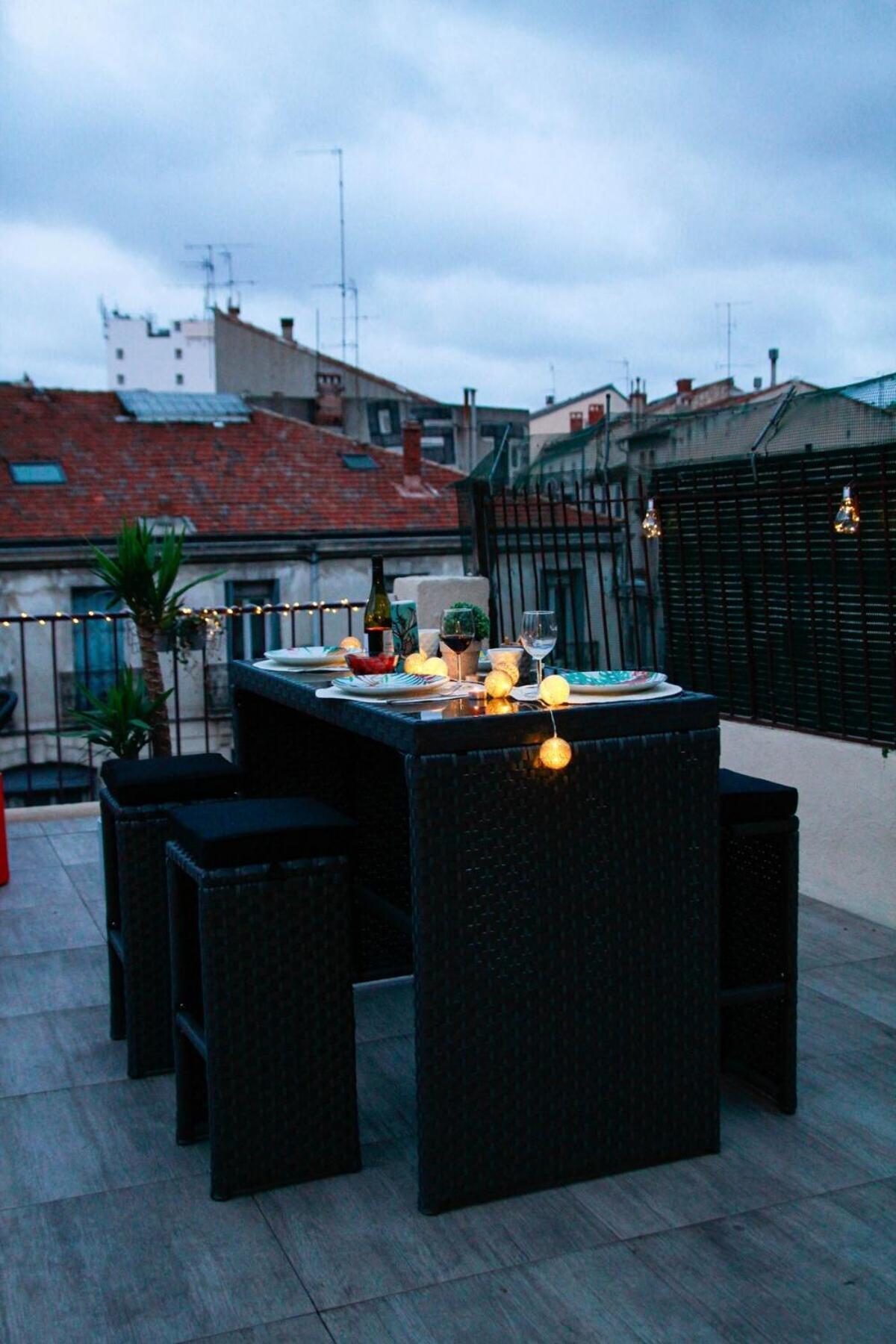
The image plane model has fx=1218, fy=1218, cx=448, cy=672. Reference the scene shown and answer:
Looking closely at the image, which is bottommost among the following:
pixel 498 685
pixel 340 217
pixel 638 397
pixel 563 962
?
pixel 563 962

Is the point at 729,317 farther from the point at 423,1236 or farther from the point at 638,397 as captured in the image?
the point at 423,1236

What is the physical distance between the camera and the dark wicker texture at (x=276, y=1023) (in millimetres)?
2209

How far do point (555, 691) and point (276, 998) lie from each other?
76 cm

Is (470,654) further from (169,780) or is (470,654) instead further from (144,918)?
(144,918)

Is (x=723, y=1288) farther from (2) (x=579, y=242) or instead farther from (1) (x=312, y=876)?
(2) (x=579, y=242)

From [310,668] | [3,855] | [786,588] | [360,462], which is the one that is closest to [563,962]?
[310,668]

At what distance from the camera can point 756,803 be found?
2.52 meters

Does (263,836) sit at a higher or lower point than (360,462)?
lower

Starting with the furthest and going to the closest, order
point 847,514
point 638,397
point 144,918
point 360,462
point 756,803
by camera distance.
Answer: point 638,397 → point 360,462 → point 847,514 → point 144,918 → point 756,803

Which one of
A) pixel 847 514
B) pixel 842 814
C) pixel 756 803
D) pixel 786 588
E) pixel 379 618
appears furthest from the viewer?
pixel 786 588

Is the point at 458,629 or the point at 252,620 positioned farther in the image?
the point at 252,620

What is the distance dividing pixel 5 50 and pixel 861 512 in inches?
253

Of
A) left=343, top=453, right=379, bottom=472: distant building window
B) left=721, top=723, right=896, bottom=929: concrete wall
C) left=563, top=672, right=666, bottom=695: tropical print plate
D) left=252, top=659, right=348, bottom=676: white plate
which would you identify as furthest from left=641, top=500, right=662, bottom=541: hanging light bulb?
left=343, top=453, right=379, bottom=472: distant building window

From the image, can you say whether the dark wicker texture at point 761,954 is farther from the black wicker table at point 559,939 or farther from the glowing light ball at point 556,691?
the glowing light ball at point 556,691
